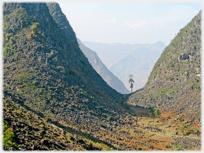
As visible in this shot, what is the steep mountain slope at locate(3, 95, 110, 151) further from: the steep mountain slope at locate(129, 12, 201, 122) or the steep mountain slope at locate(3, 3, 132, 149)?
the steep mountain slope at locate(129, 12, 201, 122)

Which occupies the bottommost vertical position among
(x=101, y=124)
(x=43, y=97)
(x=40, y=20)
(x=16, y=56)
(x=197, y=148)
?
(x=197, y=148)

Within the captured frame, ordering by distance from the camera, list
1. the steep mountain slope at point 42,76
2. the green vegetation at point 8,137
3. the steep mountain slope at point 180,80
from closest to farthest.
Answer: the green vegetation at point 8,137 → the steep mountain slope at point 42,76 → the steep mountain slope at point 180,80

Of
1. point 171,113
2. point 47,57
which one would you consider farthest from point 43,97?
point 171,113

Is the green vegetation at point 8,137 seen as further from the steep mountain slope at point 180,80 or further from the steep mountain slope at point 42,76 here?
the steep mountain slope at point 180,80

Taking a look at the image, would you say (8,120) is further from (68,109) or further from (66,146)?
(68,109)

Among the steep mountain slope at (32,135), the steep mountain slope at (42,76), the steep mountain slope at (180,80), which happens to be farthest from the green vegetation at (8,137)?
the steep mountain slope at (180,80)

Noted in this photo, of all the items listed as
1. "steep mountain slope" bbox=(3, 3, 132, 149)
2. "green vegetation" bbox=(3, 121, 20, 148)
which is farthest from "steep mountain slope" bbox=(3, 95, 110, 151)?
"steep mountain slope" bbox=(3, 3, 132, 149)

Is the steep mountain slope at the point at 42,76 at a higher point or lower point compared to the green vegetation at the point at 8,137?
higher
